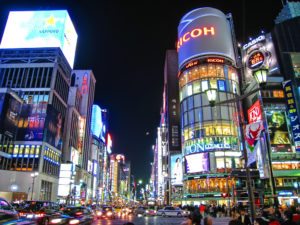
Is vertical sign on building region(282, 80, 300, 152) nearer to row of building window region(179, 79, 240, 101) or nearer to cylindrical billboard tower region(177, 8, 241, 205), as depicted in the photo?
cylindrical billboard tower region(177, 8, 241, 205)

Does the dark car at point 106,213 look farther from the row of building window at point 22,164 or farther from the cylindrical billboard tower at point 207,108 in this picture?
the row of building window at point 22,164

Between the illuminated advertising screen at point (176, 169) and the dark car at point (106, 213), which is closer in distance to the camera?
the dark car at point (106, 213)

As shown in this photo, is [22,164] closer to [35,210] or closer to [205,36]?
[35,210]

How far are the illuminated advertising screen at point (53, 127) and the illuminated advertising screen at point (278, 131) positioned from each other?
5464 cm

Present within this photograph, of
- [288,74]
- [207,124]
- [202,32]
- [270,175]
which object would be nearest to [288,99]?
[288,74]

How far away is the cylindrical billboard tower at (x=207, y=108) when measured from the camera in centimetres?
6138

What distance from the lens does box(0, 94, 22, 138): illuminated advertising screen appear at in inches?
2356

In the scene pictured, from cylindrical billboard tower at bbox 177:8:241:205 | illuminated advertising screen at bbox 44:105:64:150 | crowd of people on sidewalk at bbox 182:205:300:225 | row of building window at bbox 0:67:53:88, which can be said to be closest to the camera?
crowd of people on sidewalk at bbox 182:205:300:225

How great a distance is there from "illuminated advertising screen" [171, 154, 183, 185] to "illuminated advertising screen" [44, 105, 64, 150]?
117 feet

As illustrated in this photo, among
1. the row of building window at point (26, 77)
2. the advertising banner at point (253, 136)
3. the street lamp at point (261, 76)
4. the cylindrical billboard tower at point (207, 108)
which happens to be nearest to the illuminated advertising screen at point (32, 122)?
the row of building window at point (26, 77)

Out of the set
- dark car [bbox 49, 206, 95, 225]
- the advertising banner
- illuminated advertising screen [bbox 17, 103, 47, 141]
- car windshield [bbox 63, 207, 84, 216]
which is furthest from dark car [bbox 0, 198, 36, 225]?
illuminated advertising screen [bbox 17, 103, 47, 141]

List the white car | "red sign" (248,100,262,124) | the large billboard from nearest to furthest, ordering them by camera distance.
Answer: the white car, "red sign" (248,100,262,124), the large billboard

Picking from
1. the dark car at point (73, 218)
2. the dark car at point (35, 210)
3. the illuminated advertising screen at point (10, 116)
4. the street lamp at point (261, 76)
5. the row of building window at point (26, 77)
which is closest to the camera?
the street lamp at point (261, 76)

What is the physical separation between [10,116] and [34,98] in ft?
35.4
